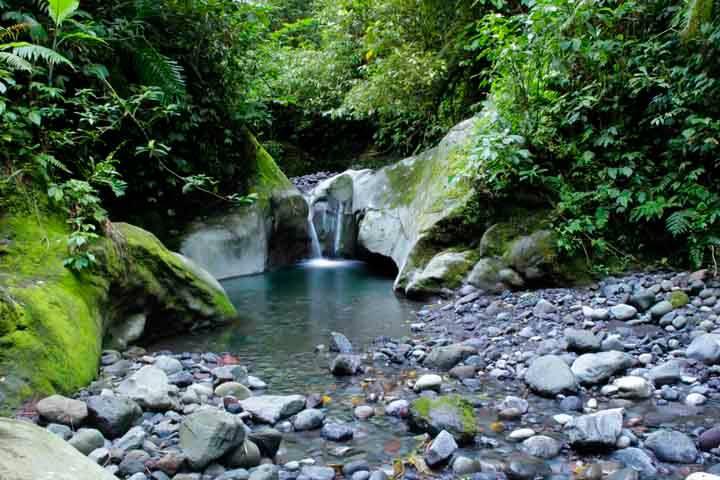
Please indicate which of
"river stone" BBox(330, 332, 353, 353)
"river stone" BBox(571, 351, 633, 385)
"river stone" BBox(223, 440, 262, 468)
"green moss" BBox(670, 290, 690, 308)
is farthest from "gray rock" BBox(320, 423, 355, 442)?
"green moss" BBox(670, 290, 690, 308)

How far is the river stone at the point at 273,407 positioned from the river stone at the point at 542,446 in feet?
4.07

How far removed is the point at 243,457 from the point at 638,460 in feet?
5.74

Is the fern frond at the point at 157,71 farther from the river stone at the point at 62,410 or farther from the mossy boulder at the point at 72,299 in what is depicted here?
the river stone at the point at 62,410

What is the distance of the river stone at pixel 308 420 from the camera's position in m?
2.81

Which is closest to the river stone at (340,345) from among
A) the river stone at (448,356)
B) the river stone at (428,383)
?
the river stone at (448,356)

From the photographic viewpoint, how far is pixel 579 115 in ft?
18.2

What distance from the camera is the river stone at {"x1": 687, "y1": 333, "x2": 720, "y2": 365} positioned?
323cm

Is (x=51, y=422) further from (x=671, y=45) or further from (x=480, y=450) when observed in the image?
(x=671, y=45)

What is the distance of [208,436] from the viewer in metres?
2.33

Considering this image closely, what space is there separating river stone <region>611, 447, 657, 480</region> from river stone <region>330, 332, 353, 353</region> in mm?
2150

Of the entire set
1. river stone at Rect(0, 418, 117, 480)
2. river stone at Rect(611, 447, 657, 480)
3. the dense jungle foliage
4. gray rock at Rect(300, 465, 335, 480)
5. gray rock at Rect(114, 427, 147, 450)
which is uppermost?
the dense jungle foliage

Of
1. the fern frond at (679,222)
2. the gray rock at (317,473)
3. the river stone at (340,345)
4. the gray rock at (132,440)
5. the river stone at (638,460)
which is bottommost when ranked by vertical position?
the gray rock at (317,473)

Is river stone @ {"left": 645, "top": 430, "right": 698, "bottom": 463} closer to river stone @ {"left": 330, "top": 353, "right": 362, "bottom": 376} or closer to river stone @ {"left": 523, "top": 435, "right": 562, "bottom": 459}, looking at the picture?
river stone @ {"left": 523, "top": 435, "right": 562, "bottom": 459}

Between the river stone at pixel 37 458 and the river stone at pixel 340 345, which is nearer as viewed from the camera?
the river stone at pixel 37 458
